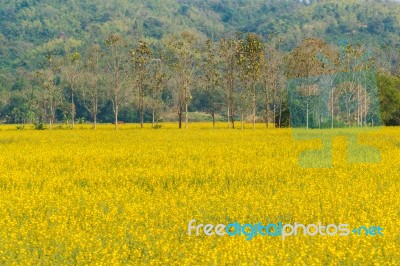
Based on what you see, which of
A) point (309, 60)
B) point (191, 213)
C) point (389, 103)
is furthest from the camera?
point (389, 103)

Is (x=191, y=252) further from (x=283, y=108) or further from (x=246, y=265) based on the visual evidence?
(x=283, y=108)

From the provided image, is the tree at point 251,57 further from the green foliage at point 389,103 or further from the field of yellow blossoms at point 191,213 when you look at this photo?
the field of yellow blossoms at point 191,213

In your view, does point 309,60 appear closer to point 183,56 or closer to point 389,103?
point 389,103

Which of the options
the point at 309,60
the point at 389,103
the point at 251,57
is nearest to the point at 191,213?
the point at 309,60

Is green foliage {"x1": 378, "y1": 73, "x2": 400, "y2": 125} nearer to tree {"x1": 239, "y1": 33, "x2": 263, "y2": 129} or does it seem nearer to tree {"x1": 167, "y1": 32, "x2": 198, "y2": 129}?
tree {"x1": 239, "y1": 33, "x2": 263, "y2": 129}

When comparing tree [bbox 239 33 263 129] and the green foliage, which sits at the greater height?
tree [bbox 239 33 263 129]

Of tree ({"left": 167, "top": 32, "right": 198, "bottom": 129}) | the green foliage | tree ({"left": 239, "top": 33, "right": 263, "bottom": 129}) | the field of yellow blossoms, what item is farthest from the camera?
tree ({"left": 167, "top": 32, "right": 198, "bottom": 129})

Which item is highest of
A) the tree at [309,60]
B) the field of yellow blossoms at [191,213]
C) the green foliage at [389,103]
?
the tree at [309,60]

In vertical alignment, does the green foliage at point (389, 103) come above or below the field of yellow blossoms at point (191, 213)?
above

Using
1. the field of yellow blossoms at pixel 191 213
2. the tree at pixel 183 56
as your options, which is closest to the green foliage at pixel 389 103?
the tree at pixel 183 56

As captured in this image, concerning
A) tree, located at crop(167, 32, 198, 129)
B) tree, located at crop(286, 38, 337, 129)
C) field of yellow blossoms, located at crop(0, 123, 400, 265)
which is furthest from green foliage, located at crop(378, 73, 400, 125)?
field of yellow blossoms, located at crop(0, 123, 400, 265)

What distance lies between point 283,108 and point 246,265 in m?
74.2

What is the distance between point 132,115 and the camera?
140500 mm

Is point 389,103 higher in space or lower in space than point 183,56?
lower
